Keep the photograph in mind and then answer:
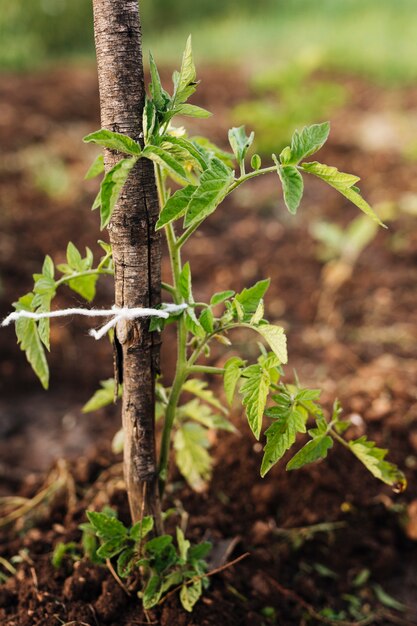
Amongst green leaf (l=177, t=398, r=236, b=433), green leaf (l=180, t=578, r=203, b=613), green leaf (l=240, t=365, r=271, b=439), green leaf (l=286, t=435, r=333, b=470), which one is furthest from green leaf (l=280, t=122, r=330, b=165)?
green leaf (l=180, t=578, r=203, b=613)

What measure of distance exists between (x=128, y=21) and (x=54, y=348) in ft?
6.80

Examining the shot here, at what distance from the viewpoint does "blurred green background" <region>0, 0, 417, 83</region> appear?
7.55 m

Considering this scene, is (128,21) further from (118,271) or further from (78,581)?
(78,581)

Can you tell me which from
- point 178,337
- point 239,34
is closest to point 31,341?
point 178,337

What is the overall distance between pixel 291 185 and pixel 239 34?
8448 millimetres

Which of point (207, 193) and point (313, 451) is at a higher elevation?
point (207, 193)

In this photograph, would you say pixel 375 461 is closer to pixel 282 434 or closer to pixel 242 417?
pixel 282 434

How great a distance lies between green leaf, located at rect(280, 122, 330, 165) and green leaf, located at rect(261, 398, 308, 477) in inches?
17.7

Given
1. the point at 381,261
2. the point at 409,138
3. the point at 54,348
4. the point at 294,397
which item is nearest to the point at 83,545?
the point at 294,397

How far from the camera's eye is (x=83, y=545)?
166 cm

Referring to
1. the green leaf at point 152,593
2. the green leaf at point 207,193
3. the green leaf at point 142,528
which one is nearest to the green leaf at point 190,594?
the green leaf at point 152,593

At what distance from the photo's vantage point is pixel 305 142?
1.08 metres

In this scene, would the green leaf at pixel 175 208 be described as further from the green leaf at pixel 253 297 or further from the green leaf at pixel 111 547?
the green leaf at pixel 111 547

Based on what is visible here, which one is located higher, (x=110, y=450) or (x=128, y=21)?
(x=128, y=21)
